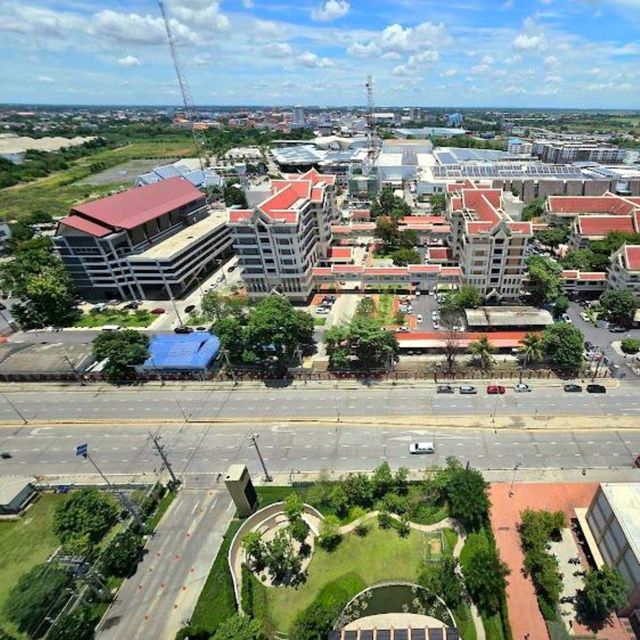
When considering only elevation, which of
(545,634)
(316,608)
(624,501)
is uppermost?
(624,501)

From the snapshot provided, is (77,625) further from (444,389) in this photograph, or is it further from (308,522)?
(444,389)

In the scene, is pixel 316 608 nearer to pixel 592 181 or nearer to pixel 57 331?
pixel 57 331

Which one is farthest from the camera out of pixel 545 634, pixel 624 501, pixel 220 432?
pixel 220 432

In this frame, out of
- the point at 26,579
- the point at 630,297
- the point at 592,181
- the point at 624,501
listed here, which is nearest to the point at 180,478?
the point at 26,579

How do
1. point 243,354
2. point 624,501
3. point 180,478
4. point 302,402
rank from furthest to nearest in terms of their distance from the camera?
point 243,354 → point 302,402 → point 180,478 → point 624,501

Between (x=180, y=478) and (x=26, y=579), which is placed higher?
(x=26, y=579)

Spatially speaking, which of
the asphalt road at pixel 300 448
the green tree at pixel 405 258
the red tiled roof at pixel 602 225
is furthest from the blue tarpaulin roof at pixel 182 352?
the red tiled roof at pixel 602 225

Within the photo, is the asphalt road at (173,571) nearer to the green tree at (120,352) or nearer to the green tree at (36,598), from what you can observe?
the green tree at (36,598)

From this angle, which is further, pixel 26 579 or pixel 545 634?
pixel 26 579
